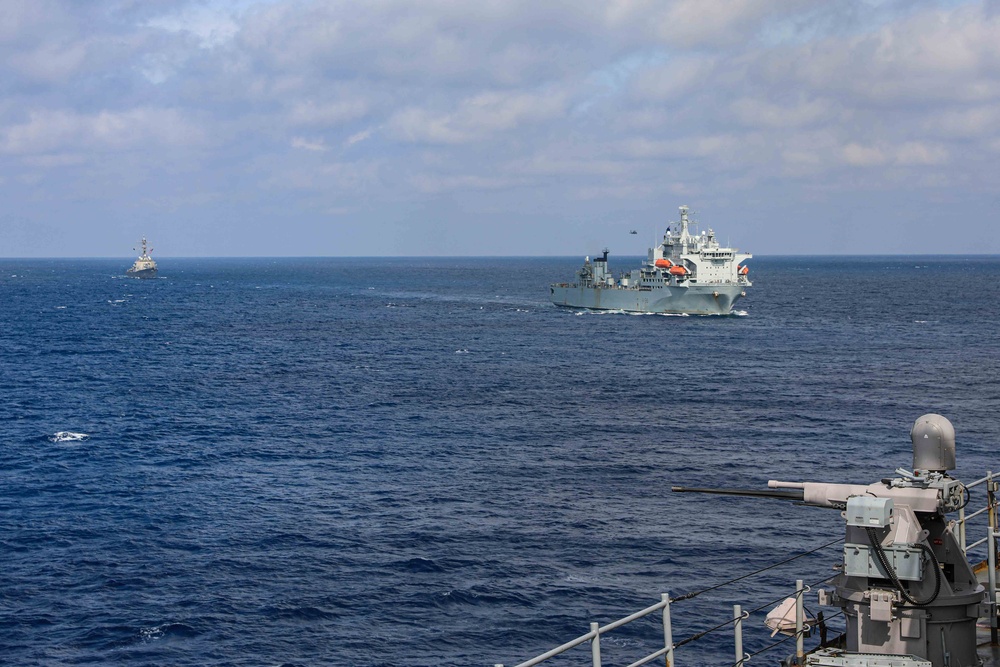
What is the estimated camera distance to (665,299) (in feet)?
490

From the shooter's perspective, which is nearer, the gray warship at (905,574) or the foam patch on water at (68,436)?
the gray warship at (905,574)

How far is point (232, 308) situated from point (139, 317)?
23992 millimetres

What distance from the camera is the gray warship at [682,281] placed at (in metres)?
144

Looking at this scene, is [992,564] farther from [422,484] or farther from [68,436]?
[68,436]

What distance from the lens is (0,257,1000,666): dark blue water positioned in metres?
33.3

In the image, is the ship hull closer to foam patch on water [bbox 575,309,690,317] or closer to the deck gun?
foam patch on water [bbox 575,309,690,317]

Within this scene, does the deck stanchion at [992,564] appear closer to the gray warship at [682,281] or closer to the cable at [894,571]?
the cable at [894,571]

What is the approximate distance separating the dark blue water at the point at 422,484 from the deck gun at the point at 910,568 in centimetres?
1916

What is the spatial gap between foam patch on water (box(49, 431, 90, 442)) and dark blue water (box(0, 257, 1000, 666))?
2.02ft

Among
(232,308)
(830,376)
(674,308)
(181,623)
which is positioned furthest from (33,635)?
(232,308)

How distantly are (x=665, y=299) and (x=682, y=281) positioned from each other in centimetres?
397

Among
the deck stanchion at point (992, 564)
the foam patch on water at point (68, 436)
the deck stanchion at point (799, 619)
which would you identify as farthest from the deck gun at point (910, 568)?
the foam patch on water at point (68, 436)

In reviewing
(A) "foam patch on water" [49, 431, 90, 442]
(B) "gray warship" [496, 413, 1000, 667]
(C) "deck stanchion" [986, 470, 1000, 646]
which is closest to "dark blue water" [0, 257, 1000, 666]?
(A) "foam patch on water" [49, 431, 90, 442]

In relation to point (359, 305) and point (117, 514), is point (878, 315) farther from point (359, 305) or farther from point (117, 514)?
point (117, 514)
